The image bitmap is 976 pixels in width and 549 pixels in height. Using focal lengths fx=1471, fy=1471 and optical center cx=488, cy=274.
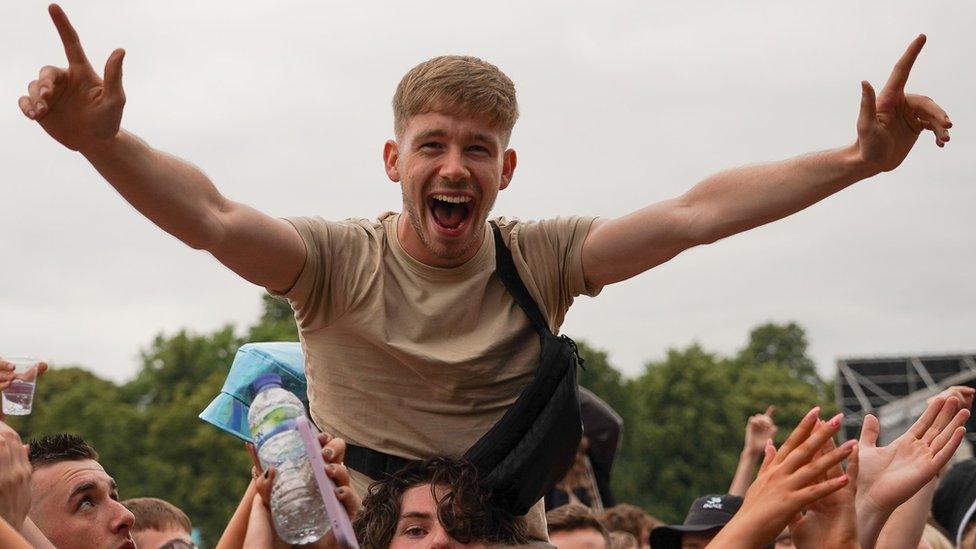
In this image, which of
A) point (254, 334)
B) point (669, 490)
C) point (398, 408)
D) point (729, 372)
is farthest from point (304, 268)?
point (729, 372)

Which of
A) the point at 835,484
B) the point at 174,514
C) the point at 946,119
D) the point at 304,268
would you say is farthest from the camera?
the point at 174,514

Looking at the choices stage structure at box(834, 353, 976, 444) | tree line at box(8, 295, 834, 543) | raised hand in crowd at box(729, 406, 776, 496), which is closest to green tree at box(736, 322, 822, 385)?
tree line at box(8, 295, 834, 543)

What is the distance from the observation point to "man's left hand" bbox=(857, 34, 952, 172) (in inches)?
179

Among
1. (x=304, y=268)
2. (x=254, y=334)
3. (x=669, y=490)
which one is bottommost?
(x=304, y=268)

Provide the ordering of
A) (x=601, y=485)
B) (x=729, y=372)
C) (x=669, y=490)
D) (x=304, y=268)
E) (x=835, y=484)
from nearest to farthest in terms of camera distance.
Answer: (x=835, y=484), (x=304, y=268), (x=601, y=485), (x=669, y=490), (x=729, y=372)

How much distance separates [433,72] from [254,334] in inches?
2515

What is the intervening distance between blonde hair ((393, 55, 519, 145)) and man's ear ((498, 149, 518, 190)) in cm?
13

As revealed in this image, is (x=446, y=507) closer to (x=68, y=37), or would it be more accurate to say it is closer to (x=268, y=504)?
(x=268, y=504)

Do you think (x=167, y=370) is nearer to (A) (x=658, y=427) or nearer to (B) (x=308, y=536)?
(A) (x=658, y=427)

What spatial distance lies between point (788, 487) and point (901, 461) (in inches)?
38.0

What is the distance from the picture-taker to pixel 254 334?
223 ft

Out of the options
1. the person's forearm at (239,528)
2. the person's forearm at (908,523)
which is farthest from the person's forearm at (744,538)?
the person's forearm at (239,528)

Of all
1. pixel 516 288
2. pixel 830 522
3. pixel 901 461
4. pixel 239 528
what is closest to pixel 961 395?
pixel 901 461

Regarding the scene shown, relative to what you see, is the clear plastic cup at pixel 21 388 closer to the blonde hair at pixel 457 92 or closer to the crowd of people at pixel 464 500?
the crowd of people at pixel 464 500
